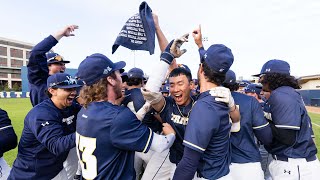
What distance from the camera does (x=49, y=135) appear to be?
2.97 meters

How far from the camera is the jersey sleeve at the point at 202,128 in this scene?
2.36m

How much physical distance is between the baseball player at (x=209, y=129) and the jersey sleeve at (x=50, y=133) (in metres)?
1.30

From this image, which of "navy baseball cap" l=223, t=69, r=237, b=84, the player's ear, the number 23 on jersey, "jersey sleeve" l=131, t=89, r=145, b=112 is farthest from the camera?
"jersey sleeve" l=131, t=89, r=145, b=112

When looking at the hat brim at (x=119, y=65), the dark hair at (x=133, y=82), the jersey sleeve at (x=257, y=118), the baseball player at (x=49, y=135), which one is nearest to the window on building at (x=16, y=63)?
the dark hair at (x=133, y=82)

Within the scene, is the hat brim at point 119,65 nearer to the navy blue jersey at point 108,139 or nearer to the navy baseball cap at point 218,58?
the navy blue jersey at point 108,139

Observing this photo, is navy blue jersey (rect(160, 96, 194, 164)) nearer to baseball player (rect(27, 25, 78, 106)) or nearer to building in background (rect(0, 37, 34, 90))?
baseball player (rect(27, 25, 78, 106))

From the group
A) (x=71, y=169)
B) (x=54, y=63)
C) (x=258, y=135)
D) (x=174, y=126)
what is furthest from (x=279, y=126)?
(x=54, y=63)

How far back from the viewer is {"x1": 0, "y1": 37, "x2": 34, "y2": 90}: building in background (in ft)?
233

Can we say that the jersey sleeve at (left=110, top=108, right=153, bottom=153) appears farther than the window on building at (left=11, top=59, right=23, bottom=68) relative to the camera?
No

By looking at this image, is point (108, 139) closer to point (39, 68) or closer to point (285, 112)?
point (285, 112)

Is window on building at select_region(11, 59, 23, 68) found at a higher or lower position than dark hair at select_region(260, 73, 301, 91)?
lower

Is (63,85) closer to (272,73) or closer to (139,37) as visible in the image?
(139,37)

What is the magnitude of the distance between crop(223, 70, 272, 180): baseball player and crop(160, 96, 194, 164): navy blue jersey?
2.03 ft

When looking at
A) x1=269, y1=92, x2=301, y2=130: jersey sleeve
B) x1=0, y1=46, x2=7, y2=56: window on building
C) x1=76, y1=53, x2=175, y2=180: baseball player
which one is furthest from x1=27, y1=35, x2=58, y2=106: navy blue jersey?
x1=0, y1=46, x2=7, y2=56: window on building
